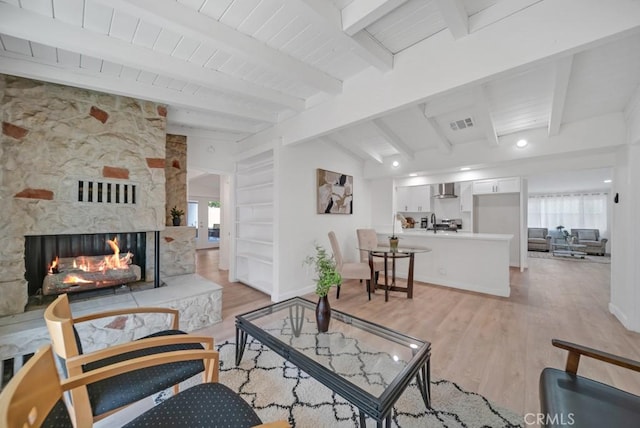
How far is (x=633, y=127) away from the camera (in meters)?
2.67

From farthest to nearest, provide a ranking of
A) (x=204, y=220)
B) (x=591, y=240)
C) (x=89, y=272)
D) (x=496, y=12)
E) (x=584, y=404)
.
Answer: (x=204, y=220) → (x=591, y=240) → (x=89, y=272) → (x=496, y=12) → (x=584, y=404)

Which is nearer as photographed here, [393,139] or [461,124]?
[461,124]

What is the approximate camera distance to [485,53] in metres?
1.83

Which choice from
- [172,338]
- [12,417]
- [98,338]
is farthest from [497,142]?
[98,338]

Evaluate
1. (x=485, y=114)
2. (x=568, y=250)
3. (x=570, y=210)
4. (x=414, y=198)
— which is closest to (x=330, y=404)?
(x=485, y=114)

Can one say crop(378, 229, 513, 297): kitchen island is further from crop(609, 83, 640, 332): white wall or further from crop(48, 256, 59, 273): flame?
crop(48, 256, 59, 273): flame

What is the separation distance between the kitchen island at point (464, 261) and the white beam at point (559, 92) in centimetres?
167

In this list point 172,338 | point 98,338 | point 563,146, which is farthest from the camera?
point 563,146

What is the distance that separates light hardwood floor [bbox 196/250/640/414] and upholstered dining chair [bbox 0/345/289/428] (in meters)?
1.48

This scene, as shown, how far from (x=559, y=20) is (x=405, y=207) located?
582 cm

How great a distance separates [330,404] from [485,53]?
105 inches

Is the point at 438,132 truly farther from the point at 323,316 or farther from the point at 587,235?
the point at 587,235

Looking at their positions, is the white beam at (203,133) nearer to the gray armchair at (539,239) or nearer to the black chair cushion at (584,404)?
the black chair cushion at (584,404)

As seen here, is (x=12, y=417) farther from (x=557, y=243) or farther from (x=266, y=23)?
(x=557, y=243)
